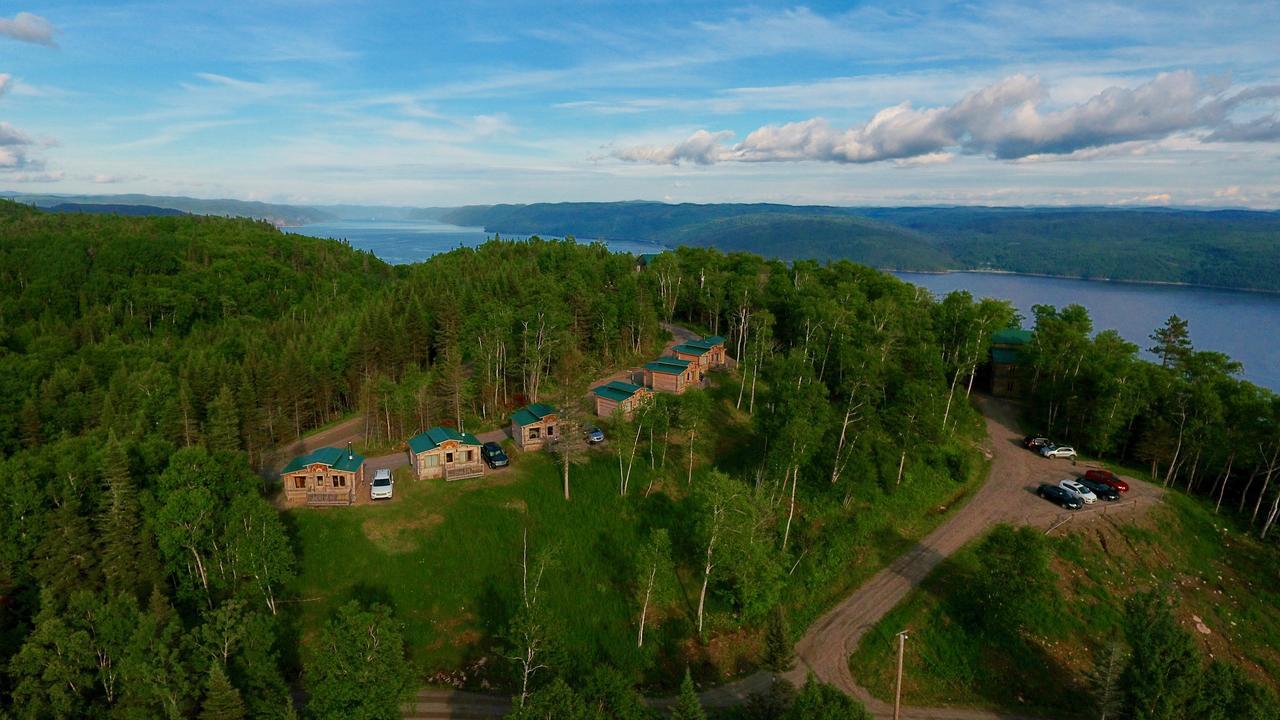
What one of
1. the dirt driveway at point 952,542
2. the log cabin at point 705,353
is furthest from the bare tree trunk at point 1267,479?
the log cabin at point 705,353

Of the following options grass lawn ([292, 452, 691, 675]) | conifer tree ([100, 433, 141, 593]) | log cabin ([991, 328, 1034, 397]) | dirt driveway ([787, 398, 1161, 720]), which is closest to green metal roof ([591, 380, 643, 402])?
grass lawn ([292, 452, 691, 675])

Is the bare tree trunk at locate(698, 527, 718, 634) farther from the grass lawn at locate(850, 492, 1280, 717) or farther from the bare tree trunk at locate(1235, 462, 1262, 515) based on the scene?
the bare tree trunk at locate(1235, 462, 1262, 515)

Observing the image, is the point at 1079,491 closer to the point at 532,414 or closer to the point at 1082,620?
the point at 1082,620

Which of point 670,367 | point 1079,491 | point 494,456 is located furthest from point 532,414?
point 1079,491

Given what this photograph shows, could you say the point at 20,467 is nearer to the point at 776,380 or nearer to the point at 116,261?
the point at 776,380

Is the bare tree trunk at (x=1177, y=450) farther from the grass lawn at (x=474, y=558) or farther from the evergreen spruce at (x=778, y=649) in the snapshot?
the grass lawn at (x=474, y=558)

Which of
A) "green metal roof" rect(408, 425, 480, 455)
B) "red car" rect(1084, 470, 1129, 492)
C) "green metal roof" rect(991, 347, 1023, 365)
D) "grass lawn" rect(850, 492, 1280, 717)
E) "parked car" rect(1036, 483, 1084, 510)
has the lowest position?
"grass lawn" rect(850, 492, 1280, 717)

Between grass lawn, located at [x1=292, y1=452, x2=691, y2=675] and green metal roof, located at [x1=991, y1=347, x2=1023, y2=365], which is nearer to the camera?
grass lawn, located at [x1=292, y1=452, x2=691, y2=675]
